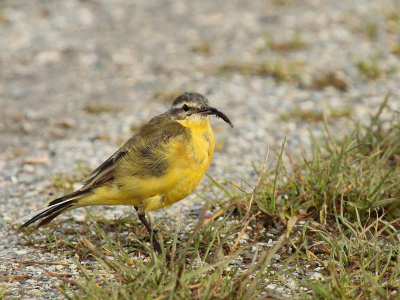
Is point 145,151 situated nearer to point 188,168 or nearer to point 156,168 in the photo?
point 156,168

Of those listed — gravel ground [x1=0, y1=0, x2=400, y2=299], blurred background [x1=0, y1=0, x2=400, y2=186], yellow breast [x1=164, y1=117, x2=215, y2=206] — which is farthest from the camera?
blurred background [x1=0, y1=0, x2=400, y2=186]

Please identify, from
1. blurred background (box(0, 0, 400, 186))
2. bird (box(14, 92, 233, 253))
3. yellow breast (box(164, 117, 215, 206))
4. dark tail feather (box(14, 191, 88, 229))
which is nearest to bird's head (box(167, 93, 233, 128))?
bird (box(14, 92, 233, 253))

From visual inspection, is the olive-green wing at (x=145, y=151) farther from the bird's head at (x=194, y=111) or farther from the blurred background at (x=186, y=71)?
the blurred background at (x=186, y=71)

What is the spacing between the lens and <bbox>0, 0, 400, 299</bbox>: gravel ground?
680cm

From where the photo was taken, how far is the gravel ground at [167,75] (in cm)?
680

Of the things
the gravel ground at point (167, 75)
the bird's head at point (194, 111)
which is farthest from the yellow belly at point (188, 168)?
the gravel ground at point (167, 75)

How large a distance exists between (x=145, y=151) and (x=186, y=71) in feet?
17.8

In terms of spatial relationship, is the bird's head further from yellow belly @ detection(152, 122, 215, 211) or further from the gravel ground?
the gravel ground

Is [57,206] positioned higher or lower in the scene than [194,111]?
lower

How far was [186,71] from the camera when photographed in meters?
9.72

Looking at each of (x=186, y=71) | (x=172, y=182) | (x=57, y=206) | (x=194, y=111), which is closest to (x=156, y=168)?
(x=172, y=182)

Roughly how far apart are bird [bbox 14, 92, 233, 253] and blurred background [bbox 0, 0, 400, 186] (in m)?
1.54

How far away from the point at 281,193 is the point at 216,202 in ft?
2.02

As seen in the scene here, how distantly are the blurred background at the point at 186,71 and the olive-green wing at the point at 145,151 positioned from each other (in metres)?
1.64
